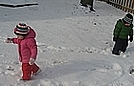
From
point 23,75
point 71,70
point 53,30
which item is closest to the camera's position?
point 23,75

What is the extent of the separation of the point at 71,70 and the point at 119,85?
0.92 meters

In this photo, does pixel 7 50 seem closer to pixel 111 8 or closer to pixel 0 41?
pixel 0 41

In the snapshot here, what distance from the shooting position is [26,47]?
459 cm

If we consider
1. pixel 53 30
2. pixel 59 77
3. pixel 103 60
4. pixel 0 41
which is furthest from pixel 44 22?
pixel 59 77

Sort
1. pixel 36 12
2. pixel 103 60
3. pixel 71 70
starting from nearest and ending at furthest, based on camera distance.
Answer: pixel 71 70
pixel 103 60
pixel 36 12

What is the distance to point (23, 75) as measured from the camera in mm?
4613

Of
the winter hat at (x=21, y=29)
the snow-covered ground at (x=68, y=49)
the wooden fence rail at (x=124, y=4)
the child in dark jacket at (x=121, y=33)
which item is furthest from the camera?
the wooden fence rail at (x=124, y=4)

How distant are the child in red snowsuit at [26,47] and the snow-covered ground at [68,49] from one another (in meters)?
0.19

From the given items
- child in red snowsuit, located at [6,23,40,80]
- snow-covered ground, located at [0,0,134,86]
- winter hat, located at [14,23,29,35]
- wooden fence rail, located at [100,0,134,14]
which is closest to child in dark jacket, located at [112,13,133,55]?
snow-covered ground, located at [0,0,134,86]

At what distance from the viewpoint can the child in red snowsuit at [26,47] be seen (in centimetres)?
442

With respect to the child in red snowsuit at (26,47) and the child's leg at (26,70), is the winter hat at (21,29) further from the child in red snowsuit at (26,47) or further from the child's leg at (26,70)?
the child's leg at (26,70)

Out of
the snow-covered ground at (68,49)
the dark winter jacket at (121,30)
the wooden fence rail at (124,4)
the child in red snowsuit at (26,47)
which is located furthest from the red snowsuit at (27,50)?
the wooden fence rail at (124,4)

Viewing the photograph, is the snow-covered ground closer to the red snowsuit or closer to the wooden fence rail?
the red snowsuit

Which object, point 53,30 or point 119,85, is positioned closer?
point 119,85
